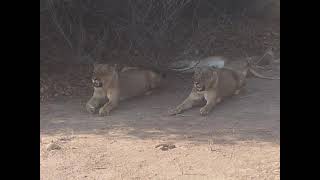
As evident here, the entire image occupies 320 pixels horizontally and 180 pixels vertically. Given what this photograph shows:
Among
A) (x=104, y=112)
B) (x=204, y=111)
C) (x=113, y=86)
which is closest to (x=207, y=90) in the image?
(x=204, y=111)

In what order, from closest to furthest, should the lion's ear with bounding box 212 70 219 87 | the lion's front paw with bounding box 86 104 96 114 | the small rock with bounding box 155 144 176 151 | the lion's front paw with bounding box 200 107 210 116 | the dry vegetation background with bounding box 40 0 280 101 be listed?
the small rock with bounding box 155 144 176 151
the lion's front paw with bounding box 200 107 210 116
the lion's front paw with bounding box 86 104 96 114
the lion's ear with bounding box 212 70 219 87
the dry vegetation background with bounding box 40 0 280 101

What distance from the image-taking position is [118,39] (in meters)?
9.02

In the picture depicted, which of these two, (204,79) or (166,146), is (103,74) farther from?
(166,146)

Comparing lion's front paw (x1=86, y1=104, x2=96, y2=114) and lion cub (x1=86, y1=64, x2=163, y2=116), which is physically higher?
lion cub (x1=86, y1=64, x2=163, y2=116)

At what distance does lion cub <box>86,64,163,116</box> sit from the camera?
714 cm

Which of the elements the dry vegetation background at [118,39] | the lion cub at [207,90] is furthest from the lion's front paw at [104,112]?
the dry vegetation background at [118,39]

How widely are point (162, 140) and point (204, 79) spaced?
Result: 174 centimetres

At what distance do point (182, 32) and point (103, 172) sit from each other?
5009 mm

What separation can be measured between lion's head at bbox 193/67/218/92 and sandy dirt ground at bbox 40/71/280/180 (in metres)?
0.33

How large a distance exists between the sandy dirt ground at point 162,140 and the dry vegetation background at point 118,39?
1082mm

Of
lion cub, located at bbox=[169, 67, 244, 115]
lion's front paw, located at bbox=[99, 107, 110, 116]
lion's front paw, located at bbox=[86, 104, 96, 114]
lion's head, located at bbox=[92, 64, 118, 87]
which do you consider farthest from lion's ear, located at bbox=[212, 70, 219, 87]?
lion's front paw, located at bbox=[86, 104, 96, 114]

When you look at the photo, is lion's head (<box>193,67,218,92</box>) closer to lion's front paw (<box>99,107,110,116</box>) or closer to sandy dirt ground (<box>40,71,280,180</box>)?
sandy dirt ground (<box>40,71,280,180</box>)
